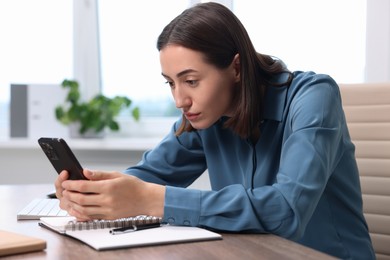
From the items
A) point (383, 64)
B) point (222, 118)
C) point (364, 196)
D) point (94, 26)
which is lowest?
point (364, 196)

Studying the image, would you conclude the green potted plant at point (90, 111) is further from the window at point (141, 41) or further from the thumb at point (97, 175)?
the thumb at point (97, 175)

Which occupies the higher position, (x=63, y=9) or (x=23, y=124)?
(x=63, y=9)

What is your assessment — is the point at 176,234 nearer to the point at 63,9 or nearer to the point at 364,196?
the point at 364,196

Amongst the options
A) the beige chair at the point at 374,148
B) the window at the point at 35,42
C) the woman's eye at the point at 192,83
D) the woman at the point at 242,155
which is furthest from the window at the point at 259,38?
the woman's eye at the point at 192,83

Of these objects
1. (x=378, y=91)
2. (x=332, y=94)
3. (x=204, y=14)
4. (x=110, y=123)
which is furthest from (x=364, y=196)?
(x=110, y=123)

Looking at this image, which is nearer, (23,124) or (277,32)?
(277,32)

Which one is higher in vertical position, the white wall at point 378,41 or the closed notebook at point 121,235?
the white wall at point 378,41

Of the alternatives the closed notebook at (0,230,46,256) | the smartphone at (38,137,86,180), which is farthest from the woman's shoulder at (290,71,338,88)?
the closed notebook at (0,230,46,256)

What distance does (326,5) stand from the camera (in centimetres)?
283

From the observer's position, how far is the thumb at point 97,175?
3.79 ft

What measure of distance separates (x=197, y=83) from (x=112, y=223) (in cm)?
43

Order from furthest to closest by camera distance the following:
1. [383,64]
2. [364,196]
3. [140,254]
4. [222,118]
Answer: [383,64] < [364,196] < [222,118] < [140,254]

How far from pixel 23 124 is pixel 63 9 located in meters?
0.70

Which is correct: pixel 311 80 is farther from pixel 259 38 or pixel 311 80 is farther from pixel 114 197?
pixel 259 38
